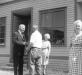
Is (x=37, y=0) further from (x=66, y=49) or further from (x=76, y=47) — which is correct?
(x=76, y=47)

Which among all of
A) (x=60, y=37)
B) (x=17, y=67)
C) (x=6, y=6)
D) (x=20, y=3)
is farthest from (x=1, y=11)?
(x=17, y=67)

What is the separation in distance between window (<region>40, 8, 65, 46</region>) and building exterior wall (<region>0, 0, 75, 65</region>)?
26 centimetres

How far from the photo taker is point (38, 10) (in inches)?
495

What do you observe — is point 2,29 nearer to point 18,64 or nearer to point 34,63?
point 18,64

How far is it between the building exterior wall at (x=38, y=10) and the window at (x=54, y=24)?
0.26 meters

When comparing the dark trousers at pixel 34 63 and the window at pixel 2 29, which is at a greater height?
the window at pixel 2 29

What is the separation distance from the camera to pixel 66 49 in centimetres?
1106

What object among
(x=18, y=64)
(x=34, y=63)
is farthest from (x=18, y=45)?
(x=34, y=63)

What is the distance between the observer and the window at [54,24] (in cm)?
1130

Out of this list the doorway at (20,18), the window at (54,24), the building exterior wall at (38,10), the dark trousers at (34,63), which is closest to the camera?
the dark trousers at (34,63)

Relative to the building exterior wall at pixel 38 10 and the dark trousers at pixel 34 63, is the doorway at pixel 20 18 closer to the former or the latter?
the building exterior wall at pixel 38 10

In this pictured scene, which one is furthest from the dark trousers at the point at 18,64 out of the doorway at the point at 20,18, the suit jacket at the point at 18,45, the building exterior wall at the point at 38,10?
the doorway at the point at 20,18

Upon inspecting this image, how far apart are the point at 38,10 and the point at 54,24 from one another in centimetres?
153

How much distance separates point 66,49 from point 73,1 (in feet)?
7.88
